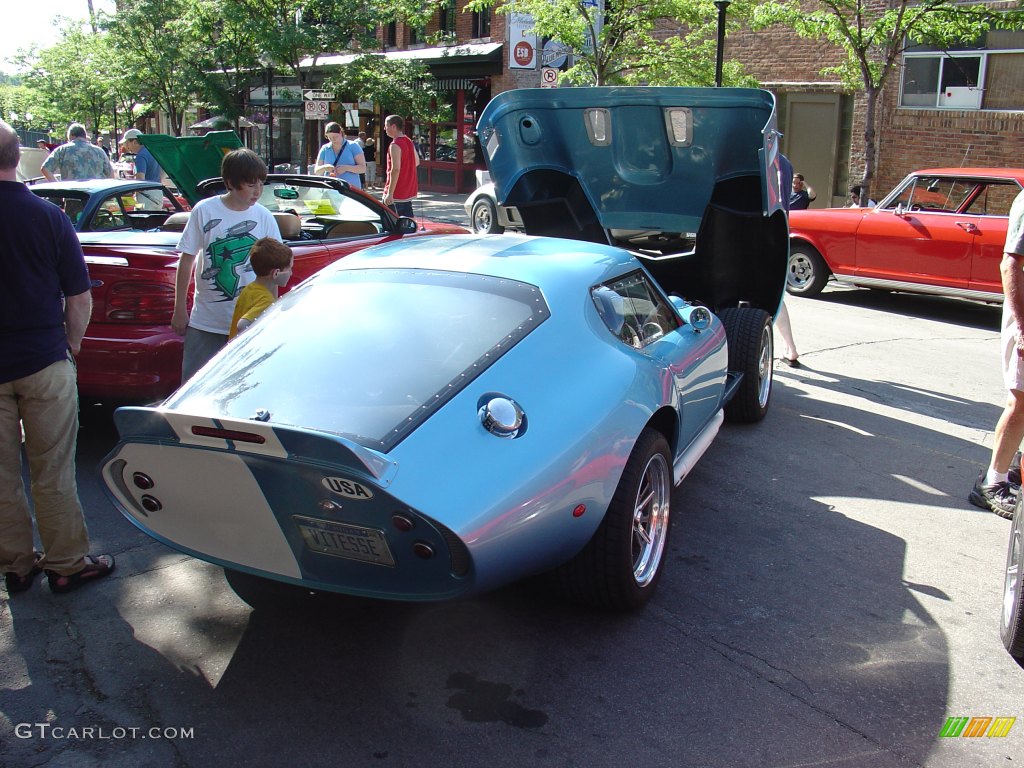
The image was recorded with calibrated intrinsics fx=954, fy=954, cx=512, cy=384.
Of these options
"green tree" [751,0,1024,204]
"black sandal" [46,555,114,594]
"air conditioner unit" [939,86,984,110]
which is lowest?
"black sandal" [46,555,114,594]

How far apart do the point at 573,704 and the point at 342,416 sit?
1214mm

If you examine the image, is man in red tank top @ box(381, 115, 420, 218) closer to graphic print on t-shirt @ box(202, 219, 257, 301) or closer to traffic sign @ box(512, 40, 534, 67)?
graphic print on t-shirt @ box(202, 219, 257, 301)

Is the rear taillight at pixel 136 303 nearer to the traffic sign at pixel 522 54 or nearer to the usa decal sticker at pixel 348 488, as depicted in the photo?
the usa decal sticker at pixel 348 488

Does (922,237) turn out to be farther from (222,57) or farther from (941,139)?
(222,57)

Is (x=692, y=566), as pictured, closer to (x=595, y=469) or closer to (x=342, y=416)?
(x=595, y=469)

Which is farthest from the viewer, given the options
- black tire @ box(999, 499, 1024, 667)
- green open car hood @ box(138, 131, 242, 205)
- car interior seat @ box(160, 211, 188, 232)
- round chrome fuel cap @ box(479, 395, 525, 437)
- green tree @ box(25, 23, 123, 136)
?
green tree @ box(25, 23, 123, 136)

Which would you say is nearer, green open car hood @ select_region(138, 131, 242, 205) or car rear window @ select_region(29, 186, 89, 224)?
car rear window @ select_region(29, 186, 89, 224)

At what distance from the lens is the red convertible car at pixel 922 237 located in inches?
400

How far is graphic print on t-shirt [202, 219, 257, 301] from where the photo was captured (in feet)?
15.7

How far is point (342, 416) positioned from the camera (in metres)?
3.16

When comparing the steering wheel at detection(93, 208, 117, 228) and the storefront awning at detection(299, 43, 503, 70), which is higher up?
the storefront awning at detection(299, 43, 503, 70)

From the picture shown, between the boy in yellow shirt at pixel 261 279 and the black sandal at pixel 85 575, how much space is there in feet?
3.80

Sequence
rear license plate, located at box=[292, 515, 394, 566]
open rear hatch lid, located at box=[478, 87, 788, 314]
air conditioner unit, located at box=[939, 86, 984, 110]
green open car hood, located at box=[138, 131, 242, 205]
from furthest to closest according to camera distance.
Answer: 1. air conditioner unit, located at box=[939, 86, 984, 110]
2. green open car hood, located at box=[138, 131, 242, 205]
3. open rear hatch lid, located at box=[478, 87, 788, 314]
4. rear license plate, located at box=[292, 515, 394, 566]

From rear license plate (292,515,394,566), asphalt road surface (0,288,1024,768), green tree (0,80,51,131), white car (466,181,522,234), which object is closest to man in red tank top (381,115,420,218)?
white car (466,181,522,234)
